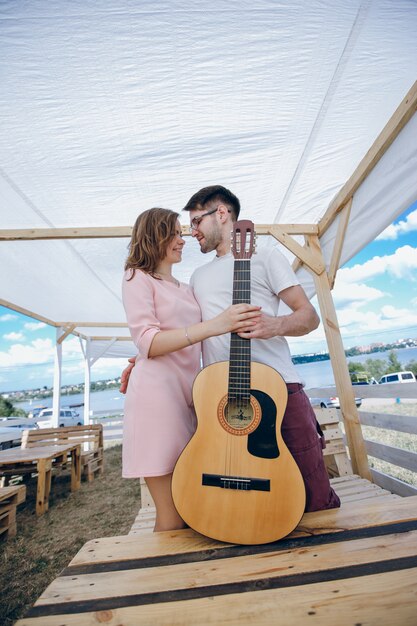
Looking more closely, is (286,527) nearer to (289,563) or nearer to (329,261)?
(289,563)

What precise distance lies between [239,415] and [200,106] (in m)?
2.16

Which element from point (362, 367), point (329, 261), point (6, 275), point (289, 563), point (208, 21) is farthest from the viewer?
point (362, 367)

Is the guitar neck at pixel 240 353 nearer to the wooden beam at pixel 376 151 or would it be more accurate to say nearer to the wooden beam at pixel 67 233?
the wooden beam at pixel 376 151

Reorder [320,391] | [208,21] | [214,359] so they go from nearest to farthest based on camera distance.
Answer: [214,359], [208,21], [320,391]

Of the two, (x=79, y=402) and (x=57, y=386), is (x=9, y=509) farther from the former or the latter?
(x=79, y=402)

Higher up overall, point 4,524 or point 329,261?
point 329,261

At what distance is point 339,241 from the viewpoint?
11.2 ft

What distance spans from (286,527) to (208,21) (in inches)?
96.0

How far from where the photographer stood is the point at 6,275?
5.05 metres

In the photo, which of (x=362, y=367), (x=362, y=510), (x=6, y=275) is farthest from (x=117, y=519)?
(x=362, y=367)

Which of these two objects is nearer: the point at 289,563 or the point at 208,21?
the point at 289,563

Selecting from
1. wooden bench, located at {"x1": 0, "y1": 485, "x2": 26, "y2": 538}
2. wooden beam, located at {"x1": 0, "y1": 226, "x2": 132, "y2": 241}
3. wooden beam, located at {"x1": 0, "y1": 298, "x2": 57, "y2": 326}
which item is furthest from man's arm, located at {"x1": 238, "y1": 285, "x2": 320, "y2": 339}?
wooden beam, located at {"x1": 0, "y1": 298, "x2": 57, "y2": 326}

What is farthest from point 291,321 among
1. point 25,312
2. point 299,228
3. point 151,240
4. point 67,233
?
point 25,312

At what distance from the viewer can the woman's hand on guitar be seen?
1.24m
